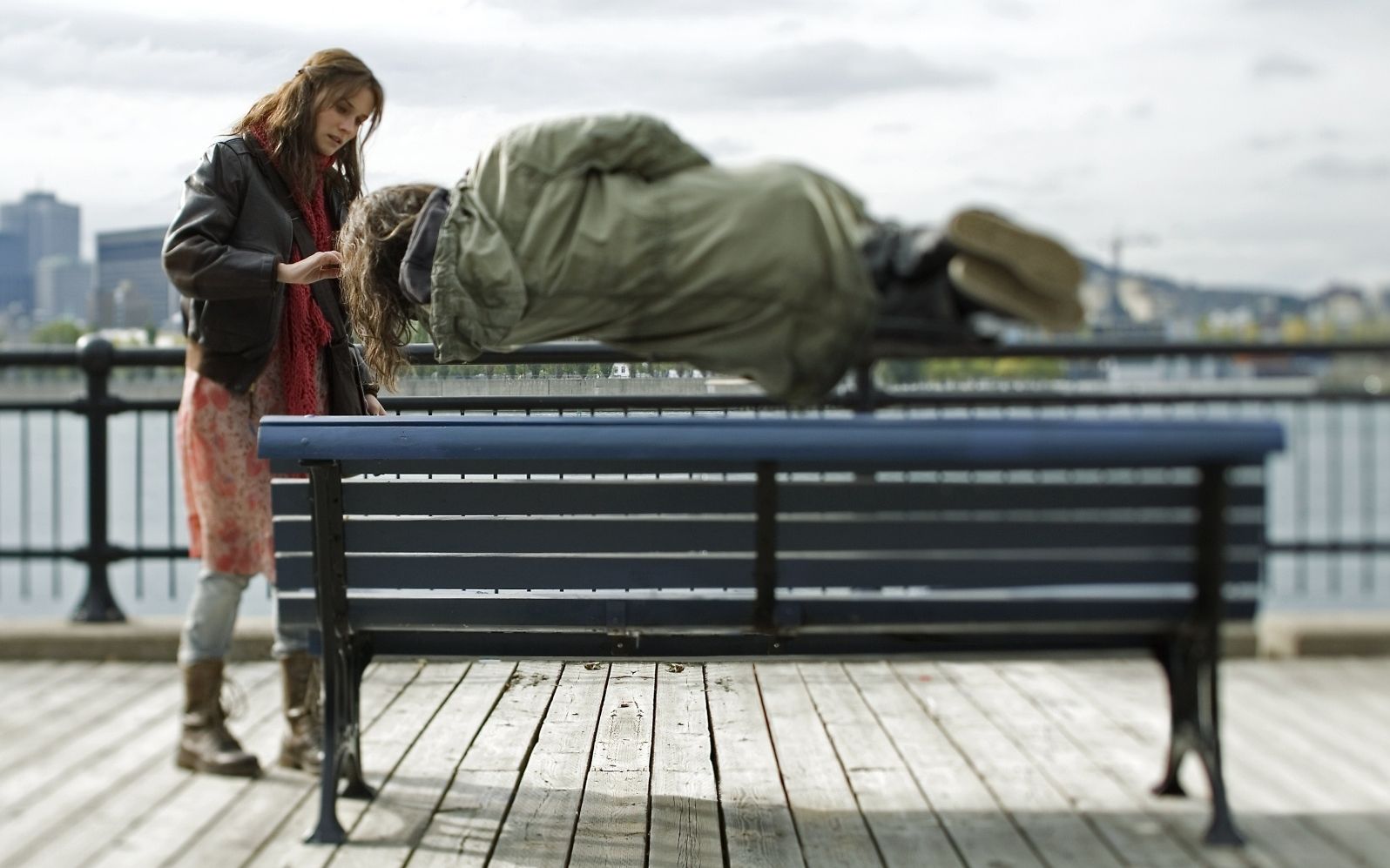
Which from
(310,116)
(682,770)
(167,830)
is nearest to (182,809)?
(167,830)

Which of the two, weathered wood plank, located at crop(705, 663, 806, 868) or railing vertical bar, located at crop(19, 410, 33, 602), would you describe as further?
railing vertical bar, located at crop(19, 410, 33, 602)

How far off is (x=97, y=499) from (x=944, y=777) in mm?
3144

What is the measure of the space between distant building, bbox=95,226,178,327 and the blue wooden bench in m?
0.78

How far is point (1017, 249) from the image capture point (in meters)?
1.67

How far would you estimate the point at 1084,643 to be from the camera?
2.27 m

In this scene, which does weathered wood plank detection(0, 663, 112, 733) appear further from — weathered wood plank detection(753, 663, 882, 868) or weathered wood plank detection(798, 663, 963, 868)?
weathered wood plank detection(798, 663, 963, 868)

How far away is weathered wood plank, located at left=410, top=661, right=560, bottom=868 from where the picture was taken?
243 centimetres

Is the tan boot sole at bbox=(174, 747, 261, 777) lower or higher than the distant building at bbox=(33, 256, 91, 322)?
lower

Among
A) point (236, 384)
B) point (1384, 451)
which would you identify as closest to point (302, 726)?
point (236, 384)

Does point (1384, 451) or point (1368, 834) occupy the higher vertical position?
point (1384, 451)

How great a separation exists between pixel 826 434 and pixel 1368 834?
4.29 ft

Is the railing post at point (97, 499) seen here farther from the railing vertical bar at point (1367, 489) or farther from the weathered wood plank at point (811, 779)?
the railing vertical bar at point (1367, 489)

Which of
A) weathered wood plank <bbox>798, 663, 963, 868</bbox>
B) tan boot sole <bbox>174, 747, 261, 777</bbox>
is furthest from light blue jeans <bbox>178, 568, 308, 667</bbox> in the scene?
weathered wood plank <bbox>798, 663, 963, 868</bbox>

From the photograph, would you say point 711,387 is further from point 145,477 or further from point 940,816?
point 145,477
